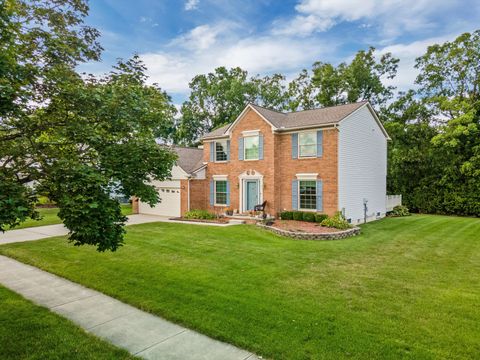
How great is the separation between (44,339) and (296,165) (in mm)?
14501

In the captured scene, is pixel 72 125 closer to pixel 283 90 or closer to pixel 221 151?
pixel 221 151

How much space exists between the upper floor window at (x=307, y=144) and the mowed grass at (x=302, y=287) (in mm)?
5849

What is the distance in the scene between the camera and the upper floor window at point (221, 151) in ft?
66.5

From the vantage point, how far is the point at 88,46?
17.5 ft

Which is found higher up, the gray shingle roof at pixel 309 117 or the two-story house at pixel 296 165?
the gray shingle roof at pixel 309 117

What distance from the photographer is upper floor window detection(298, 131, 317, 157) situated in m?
16.6

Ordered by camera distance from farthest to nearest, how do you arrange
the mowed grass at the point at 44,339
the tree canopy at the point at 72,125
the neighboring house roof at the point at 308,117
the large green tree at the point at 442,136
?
1. the large green tree at the point at 442,136
2. the neighboring house roof at the point at 308,117
3. the mowed grass at the point at 44,339
4. the tree canopy at the point at 72,125

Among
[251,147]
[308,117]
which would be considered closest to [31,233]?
[251,147]

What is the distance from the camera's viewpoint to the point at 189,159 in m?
23.4

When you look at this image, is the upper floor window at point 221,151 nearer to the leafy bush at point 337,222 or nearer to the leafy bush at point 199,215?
the leafy bush at point 199,215

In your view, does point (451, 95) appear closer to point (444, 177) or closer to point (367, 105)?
point (444, 177)

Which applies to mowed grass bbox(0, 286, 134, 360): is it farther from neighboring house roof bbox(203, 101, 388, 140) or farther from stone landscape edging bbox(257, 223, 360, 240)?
neighboring house roof bbox(203, 101, 388, 140)

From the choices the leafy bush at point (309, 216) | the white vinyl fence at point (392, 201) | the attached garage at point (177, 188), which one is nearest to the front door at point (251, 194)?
the leafy bush at point (309, 216)

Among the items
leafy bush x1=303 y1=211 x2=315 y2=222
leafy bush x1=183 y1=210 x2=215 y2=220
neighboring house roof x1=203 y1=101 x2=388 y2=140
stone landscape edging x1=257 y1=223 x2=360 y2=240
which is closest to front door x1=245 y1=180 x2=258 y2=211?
leafy bush x1=183 y1=210 x2=215 y2=220
